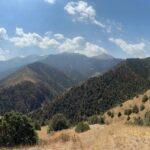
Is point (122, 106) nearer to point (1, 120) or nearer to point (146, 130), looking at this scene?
point (1, 120)

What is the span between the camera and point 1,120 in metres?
31.4

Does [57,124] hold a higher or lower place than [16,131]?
lower

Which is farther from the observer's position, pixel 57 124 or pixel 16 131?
pixel 57 124

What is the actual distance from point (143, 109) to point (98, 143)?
76.3 metres

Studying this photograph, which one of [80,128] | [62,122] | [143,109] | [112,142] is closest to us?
[112,142]

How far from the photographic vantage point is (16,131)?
98.6 ft

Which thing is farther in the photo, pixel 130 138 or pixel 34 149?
pixel 34 149

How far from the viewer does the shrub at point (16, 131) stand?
29.3 meters

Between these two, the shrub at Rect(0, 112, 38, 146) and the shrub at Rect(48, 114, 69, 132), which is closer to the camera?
the shrub at Rect(0, 112, 38, 146)

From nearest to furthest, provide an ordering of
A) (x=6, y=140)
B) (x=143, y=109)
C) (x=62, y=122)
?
1. (x=6, y=140)
2. (x=62, y=122)
3. (x=143, y=109)

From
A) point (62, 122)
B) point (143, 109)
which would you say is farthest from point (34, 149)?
point (143, 109)

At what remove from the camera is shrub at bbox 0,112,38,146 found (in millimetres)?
29312

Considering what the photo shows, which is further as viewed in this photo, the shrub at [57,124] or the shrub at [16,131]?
the shrub at [57,124]

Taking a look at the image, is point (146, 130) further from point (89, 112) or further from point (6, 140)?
point (89, 112)
